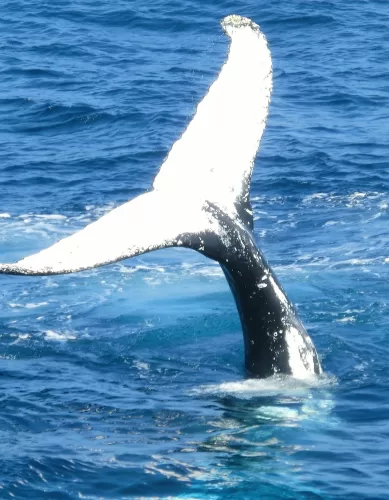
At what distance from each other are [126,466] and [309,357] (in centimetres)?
230

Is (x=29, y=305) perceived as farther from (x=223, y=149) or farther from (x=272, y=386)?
(x=223, y=149)

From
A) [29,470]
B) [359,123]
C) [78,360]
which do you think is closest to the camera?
[29,470]

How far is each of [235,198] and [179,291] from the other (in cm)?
526

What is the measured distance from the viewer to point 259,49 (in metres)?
9.81

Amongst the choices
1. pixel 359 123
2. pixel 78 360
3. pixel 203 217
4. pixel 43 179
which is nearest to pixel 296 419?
pixel 203 217

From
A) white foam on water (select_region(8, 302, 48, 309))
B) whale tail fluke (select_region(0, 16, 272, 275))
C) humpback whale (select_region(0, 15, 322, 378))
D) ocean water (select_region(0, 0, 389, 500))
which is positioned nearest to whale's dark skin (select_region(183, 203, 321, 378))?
humpback whale (select_region(0, 15, 322, 378))

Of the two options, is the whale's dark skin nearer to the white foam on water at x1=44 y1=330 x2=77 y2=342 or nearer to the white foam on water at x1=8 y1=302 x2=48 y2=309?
the white foam on water at x1=44 y1=330 x2=77 y2=342

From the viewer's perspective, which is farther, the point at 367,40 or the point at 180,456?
the point at 367,40

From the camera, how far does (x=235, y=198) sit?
968 cm

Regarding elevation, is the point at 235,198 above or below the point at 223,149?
below

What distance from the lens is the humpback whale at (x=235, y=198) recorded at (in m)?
9.09

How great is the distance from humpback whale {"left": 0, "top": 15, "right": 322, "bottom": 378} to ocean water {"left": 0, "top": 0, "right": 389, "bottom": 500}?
1.87 feet

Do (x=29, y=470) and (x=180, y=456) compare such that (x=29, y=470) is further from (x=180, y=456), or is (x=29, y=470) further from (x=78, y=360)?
(x=78, y=360)

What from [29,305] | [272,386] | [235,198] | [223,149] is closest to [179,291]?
[29,305]
